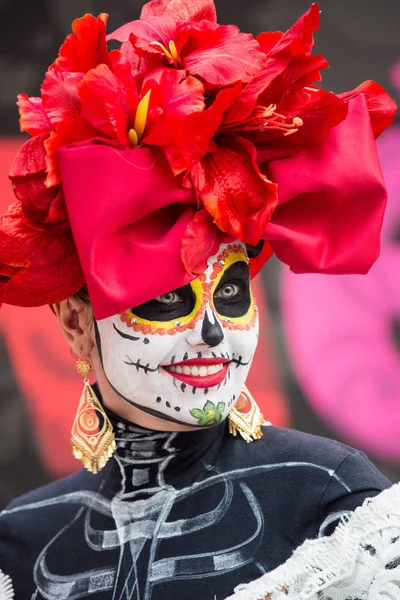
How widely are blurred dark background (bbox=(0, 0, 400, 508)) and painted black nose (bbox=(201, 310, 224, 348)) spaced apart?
159 centimetres

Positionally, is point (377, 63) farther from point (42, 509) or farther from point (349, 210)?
point (42, 509)

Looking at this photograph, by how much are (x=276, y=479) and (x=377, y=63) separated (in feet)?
6.19

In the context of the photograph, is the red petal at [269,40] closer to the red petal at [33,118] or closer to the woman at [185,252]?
the woman at [185,252]

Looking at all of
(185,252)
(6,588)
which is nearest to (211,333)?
(185,252)

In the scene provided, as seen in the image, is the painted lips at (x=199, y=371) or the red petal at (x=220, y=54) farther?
the painted lips at (x=199, y=371)

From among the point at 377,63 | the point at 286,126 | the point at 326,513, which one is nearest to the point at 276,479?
the point at 326,513

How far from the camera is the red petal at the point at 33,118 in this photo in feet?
5.46

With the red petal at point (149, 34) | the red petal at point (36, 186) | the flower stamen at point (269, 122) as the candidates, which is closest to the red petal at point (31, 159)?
the red petal at point (36, 186)

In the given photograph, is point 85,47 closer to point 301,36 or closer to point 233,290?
point 301,36

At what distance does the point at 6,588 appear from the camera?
194cm

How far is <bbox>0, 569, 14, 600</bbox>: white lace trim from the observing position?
192 centimetres

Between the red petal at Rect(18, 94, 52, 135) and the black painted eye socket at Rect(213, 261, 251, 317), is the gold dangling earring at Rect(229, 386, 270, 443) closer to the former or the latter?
the black painted eye socket at Rect(213, 261, 251, 317)

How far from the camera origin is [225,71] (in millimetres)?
1574

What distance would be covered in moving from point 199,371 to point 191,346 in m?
0.05
